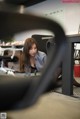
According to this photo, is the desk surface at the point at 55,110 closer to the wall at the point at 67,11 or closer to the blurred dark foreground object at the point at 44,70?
the blurred dark foreground object at the point at 44,70

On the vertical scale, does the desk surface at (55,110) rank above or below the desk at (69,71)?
below

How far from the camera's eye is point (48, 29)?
1.94 ft

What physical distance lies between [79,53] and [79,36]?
300cm

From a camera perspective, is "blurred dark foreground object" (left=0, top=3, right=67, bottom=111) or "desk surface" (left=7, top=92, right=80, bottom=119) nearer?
"blurred dark foreground object" (left=0, top=3, right=67, bottom=111)

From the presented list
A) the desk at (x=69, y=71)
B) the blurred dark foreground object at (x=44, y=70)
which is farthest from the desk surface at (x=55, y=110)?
the blurred dark foreground object at (x=44, y=70)

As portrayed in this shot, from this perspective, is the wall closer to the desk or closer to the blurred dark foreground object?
the desk

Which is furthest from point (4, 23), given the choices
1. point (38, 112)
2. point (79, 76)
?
point (79, 76)

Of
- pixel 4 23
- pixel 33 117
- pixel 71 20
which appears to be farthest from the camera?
pixel 71 20

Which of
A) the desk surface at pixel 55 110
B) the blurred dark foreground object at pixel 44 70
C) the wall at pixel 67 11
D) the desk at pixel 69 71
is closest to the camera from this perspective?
the blurred dark foreground object at pixel 44 70

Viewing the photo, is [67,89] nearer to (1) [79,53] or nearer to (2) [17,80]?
(2) [17,80]

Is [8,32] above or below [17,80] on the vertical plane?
above

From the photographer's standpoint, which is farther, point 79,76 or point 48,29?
point 79,76

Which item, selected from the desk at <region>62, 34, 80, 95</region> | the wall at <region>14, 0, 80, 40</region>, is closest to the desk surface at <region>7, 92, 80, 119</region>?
the desk at <region>62, 34, 80, 95</region>

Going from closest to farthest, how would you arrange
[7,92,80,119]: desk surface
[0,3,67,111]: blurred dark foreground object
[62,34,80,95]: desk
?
1. [0,3,67,111]: blurred dark foreground object
2. [7,92,80,119]: desk surface
3. [62,34,80,95]: desk
